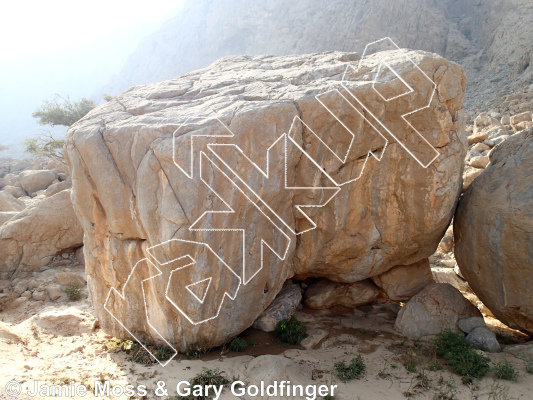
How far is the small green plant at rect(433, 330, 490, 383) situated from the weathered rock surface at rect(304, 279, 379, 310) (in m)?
1.28

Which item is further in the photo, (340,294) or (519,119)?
(519,119)

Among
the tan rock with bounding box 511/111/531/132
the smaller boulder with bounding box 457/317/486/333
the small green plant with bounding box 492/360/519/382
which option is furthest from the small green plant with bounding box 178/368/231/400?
the tan rock with bounding box 511/111/531/132

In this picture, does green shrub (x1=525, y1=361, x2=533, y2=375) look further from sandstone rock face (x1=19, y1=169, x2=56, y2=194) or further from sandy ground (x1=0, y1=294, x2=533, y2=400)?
sandstone rock face (x1=19, y1=169, x2=56, y2=194)

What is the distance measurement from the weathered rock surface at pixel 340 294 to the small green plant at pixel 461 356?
1284 mm

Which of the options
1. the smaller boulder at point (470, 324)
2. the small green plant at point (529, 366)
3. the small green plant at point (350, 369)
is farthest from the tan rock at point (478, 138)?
the small green plant at point (350, 369)

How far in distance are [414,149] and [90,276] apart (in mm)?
4302

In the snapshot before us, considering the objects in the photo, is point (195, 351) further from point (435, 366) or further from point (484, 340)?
point (484, 340)

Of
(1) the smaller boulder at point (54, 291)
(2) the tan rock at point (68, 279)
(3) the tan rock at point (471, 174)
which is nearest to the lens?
(1) the smaller boulder at point (54, 291)

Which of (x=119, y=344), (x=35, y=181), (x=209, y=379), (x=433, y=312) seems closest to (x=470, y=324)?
(x=433, y=312)

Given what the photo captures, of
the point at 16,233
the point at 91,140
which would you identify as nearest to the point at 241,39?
the point at 16,233

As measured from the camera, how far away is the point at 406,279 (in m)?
5.57

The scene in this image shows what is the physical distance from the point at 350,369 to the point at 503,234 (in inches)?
93.0

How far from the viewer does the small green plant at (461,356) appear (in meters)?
3.97

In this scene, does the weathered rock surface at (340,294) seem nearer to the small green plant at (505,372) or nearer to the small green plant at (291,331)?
the small green plant at (291,331)
